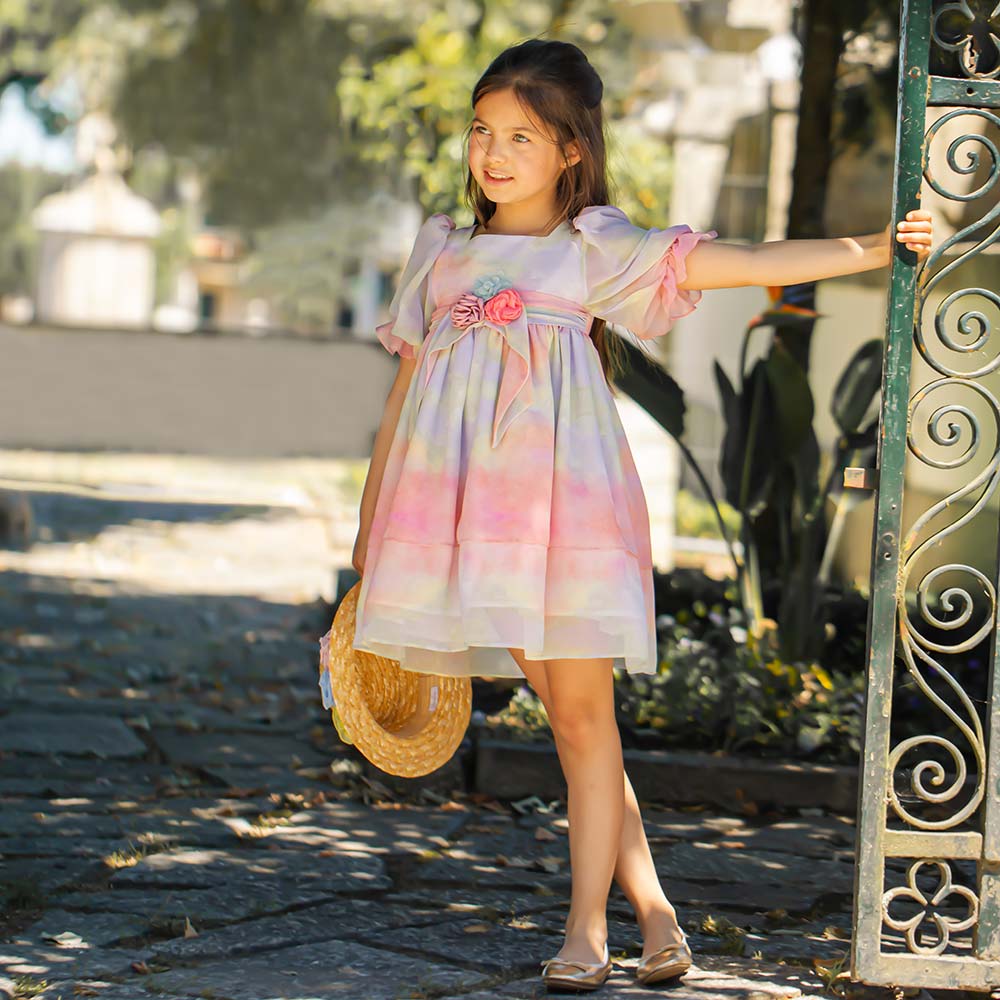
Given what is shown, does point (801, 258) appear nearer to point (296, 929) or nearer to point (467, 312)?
point (467, 312)

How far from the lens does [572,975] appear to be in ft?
9.79

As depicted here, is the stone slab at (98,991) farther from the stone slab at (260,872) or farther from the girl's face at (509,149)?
Answer: the girl's face at (509,149)

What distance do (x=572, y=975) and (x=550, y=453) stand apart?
982mm

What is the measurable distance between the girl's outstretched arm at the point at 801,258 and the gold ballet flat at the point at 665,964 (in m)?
1.28

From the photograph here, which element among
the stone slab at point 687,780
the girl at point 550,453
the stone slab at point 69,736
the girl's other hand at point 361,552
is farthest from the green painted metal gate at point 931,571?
the stone slab at point 69,736

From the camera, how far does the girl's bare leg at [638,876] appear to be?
3.09 meters

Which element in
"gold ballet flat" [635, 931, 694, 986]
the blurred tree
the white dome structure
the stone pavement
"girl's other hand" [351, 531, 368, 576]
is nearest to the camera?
"gold ballet flat" [635, 931, 694, 986]

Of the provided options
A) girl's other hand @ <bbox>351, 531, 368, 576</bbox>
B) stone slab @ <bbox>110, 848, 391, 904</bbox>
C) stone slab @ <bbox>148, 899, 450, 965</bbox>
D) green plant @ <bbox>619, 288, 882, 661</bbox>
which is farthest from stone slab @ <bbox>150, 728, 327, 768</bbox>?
girl's other hand @ <bbox>351, 531, 368, 576</bbox>

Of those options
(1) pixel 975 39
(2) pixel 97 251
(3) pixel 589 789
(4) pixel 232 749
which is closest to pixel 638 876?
(3) pixel 589 789

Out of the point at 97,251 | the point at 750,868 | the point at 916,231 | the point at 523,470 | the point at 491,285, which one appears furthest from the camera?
the point at 97,251

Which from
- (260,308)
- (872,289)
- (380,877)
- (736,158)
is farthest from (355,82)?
(260,308)

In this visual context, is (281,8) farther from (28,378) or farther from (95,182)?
(95,182)

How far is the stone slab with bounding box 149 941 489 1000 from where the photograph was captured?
301cm

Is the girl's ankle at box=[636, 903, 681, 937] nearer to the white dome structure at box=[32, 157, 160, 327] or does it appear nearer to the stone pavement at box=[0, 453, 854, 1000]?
the stone pavement at box=[0, 453, 854, 1000]
